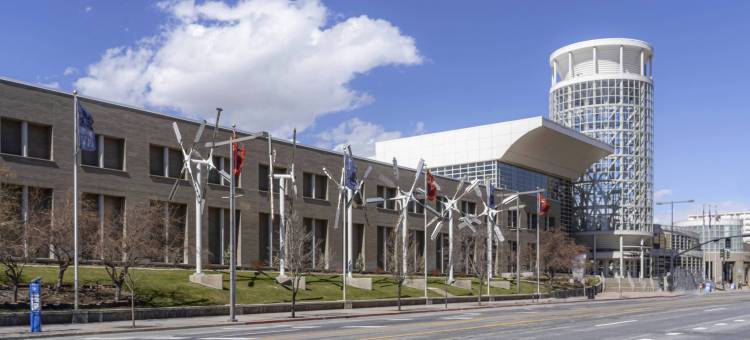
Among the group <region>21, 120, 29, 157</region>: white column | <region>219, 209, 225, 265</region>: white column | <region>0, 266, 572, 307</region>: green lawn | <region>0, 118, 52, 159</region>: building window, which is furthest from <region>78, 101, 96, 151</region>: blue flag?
<region>219, 209, 225, 265</region>: white column

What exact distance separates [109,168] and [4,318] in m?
21.6

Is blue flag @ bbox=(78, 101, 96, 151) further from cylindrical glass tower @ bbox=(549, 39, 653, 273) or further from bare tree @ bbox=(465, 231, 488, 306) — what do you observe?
cylindrical glass tower @ bbox=(549, 39, 653, 273)

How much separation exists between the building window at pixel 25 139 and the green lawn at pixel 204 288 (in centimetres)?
781

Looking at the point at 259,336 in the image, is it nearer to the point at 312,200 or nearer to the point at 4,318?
the point at 4,318

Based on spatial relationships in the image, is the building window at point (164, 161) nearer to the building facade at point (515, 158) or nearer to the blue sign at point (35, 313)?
the blue sign at point (35, 313)

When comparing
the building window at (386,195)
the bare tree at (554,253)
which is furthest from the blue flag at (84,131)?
the bare tree at (554,253)

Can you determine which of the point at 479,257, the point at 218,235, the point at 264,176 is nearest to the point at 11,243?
the point at 218,235

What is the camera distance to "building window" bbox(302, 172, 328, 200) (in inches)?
2714

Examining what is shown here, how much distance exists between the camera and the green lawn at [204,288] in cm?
4097

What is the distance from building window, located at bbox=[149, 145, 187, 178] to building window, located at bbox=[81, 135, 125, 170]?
8.01ft

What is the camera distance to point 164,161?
5650cm

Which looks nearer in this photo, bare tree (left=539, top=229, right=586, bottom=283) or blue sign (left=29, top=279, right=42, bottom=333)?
blue sign (left=29, top=279, right=42, bottom=333)

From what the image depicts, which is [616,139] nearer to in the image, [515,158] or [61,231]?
[515,158]

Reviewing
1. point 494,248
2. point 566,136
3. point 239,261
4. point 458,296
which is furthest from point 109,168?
point 566,136
